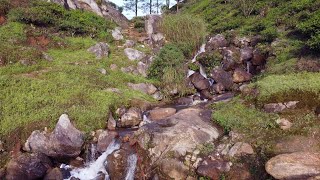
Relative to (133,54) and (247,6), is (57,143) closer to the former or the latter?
(133,54)

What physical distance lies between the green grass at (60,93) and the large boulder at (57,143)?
0.86m

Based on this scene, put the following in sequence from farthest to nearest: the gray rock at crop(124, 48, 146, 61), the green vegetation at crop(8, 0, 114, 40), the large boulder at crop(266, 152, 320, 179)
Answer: the green vegetation at crop(8, 0, 114, 40) → the gray rock at crop(124, 48, 146, 61) → the large boulder at crop(266, 152, 320, 179)

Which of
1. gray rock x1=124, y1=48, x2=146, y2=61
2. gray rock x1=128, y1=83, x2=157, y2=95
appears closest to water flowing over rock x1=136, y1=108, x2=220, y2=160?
gray rock x1=128, y1=83, x2=157, y2=95

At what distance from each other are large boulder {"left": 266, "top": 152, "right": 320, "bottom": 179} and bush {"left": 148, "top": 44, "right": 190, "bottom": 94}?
10883 millimetres

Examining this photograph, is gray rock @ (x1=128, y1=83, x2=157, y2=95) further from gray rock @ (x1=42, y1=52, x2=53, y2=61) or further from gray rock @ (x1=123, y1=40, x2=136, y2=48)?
gray rock @ (x1=123, y1=40, x2=136, y2=48)

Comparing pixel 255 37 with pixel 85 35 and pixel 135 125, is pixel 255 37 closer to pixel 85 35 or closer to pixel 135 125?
pixel 135 125

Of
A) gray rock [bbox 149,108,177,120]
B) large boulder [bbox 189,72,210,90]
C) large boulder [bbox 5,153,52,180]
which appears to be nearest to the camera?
large boulder [bbox 5,153,52,180]

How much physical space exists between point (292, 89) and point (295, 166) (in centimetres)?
562

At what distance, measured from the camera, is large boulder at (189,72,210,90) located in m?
19.8

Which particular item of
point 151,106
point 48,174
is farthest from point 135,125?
Result: point 48,174

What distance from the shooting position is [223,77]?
20.1 meters

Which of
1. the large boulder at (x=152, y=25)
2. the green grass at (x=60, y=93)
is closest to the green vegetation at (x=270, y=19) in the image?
the large boulder at (x=152, y=25)

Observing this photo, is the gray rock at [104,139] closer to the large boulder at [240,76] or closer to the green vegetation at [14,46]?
the green vegetation at [14,46]

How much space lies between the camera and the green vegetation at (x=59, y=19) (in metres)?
23.8
